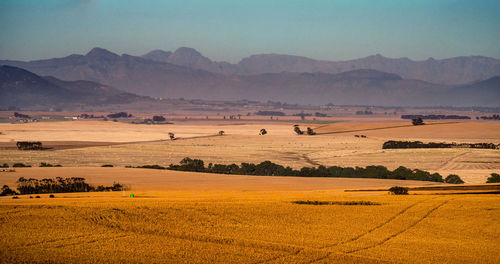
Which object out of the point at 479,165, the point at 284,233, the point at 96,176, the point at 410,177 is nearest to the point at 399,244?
the point at 284,233

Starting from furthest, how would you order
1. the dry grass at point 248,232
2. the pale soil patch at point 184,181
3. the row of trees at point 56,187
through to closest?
the pale soil patch at point 184,181 < the row of trees at point 56,187 < the dry grass at point 248,232

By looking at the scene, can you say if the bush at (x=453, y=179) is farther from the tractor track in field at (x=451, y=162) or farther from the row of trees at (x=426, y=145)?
the row of trees at (x=426, y=145)

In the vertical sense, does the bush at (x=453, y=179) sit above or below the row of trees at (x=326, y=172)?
below

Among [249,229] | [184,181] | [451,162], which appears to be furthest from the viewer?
[451,162]

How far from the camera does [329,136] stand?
133m

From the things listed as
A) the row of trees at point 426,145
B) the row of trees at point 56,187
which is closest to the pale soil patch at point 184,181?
the row of trees at point 56,187

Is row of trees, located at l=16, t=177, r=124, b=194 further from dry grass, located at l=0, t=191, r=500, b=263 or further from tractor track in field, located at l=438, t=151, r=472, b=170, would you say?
tractor track in field, located at l=438, t=151, r=472, b=170

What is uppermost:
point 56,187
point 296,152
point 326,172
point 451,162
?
point 296,152

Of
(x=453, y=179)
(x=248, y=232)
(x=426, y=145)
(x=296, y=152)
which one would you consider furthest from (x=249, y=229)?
(x=426, y=145)

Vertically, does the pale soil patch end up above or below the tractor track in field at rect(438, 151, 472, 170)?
below

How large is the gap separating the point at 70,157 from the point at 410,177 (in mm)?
43536

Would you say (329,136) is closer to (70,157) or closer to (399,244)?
(70,157)

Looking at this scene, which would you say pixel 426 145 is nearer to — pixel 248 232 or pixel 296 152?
pixel 296 152

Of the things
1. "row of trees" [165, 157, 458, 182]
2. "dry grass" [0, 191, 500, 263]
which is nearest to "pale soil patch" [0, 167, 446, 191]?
"row of trees" [165, 157, 458, 182]
